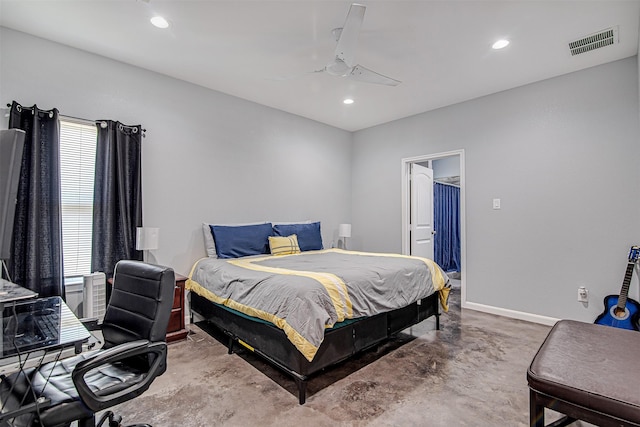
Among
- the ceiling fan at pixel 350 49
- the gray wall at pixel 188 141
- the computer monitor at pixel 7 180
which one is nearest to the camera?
the computer monitor at pixel 7 180

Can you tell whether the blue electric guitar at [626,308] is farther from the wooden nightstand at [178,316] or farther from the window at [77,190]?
the window at [77,190]

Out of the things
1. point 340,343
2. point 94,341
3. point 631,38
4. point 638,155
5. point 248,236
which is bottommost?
point 340,343

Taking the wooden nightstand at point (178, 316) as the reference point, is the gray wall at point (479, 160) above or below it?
above

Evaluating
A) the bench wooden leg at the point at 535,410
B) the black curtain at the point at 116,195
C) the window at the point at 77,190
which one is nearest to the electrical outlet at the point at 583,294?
the bench wooden leg at the point at 535,410

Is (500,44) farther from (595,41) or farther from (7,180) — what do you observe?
(7,180)

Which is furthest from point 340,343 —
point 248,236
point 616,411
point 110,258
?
point 110,258

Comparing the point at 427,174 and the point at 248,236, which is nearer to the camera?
the point at 248,236

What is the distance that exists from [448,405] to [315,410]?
34.0 inches

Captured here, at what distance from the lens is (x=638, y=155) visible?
304 cm

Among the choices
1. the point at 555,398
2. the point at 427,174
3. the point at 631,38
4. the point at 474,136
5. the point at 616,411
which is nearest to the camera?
the point at 616,411

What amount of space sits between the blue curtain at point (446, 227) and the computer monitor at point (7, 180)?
638cm

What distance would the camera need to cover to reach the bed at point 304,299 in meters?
2.10

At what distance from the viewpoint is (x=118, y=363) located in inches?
64.5

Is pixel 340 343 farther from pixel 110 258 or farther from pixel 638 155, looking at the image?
pixel 638 155
